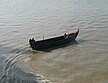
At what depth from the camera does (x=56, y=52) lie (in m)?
24.0

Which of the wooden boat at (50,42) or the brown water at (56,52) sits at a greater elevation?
the wooden boat at (50,42)

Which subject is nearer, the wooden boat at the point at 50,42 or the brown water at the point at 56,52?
the brown water at the point at 56,52

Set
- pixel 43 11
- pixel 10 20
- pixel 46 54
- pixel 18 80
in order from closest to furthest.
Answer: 1. pixel 18 80
2. pixel 46 54
3. pixel 10 20
4. pixel 43 11

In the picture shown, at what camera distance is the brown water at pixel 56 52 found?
18.7m

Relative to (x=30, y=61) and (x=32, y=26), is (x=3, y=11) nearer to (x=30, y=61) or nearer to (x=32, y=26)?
(x=32, y=26)

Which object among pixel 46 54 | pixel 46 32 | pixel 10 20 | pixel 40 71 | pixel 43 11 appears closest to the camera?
pixel 40 71

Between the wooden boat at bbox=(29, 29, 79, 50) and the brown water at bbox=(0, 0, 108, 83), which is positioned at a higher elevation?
the wooden boat at bbox=(29, 29, 79, 50)

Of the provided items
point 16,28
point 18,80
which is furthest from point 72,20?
point 18,80

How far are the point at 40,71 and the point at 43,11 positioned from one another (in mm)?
27812

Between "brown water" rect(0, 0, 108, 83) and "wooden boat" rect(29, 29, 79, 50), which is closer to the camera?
"brown water" rect(0, 0, 108, 83)

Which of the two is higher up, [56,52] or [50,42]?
[50,42]

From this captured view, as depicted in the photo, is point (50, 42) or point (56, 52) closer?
point (56, 52)

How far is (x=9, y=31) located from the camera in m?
32.7

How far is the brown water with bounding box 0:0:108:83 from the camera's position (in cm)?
1869
